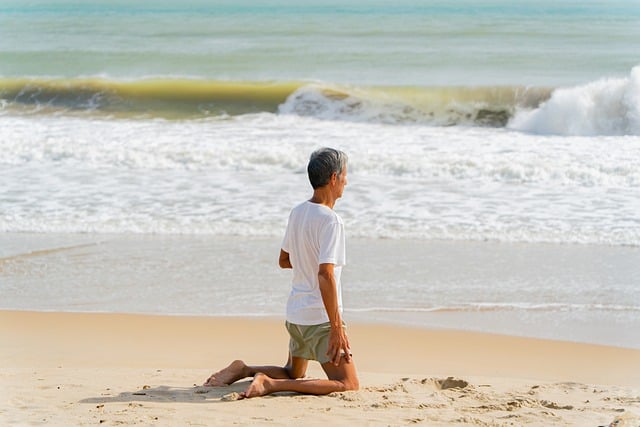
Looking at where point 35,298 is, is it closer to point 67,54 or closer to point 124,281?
point 124,281

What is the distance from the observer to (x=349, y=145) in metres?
14.4

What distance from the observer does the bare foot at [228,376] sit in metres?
4.79

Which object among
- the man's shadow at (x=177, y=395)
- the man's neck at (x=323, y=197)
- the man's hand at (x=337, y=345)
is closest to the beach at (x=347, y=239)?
the man's shadow at (x=177, y=395)

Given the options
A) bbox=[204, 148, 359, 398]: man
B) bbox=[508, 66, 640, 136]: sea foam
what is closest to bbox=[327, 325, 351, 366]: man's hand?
bbox=[204, 148, 359, 398]: man

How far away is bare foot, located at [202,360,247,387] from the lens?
4793mm

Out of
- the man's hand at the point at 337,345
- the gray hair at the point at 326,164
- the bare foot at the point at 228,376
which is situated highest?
the gray hair at the point at 326,164

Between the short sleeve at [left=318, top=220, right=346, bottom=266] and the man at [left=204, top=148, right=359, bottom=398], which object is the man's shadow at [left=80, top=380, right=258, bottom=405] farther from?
the short sleeve at [left=318, top=220, right=346, bottom=266]

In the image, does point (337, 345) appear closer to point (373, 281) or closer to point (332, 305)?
point (332, 305)

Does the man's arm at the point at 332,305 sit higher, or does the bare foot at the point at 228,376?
the man's arm at the point at 332,305

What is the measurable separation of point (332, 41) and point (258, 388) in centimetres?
2467

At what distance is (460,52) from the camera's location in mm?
→ 25734

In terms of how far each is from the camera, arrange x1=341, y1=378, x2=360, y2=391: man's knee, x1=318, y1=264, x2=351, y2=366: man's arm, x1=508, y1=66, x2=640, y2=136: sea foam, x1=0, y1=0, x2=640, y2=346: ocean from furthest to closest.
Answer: x1=508, y1=66, x2=640, y2=136: sea foam, x1=0, y1=0, x2=640, y2=346: ocean, x1=341, y1=378, x2=360, y2=391: man's knee, x1=318, y1=264, x2=351, y2=366: man's arm

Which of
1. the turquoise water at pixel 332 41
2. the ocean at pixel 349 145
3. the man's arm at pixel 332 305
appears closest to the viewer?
the man's arm at pixel 332 305

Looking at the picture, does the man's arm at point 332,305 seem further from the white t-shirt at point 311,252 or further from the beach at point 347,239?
the beach at point 347,239
